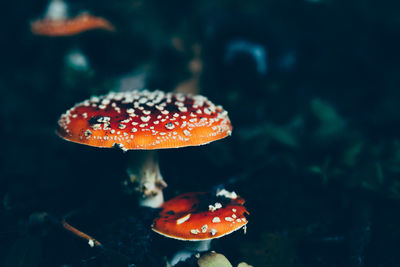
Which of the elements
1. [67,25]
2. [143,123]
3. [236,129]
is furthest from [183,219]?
[67,25]

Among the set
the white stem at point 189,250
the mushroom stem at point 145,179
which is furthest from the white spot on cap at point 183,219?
the mushroom stem at point 145,179

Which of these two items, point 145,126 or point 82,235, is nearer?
point 145,126

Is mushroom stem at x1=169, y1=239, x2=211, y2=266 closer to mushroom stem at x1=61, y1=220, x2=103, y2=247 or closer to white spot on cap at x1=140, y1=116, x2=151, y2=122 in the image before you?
mushroom stem at x1=61, y1=220, x2=103, y2=247

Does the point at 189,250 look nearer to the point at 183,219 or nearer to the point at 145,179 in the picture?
the point at 183,219

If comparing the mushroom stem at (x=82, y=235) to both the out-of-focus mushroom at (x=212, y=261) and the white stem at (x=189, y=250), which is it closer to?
the white stem at (x=189, y=250)

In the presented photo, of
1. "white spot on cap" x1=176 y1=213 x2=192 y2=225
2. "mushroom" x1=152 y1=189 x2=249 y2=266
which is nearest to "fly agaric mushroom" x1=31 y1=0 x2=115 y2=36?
"mushroom" x1=152 y1=189 x2=249 y2=266

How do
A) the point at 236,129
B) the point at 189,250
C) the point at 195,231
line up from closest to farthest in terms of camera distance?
the point at 195,231 < the point at 189,250 < the point at 236,129

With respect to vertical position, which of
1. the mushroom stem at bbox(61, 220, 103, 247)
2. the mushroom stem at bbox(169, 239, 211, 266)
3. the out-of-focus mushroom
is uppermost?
the mushroom stem at bbox(61, 220, 103, 247)
